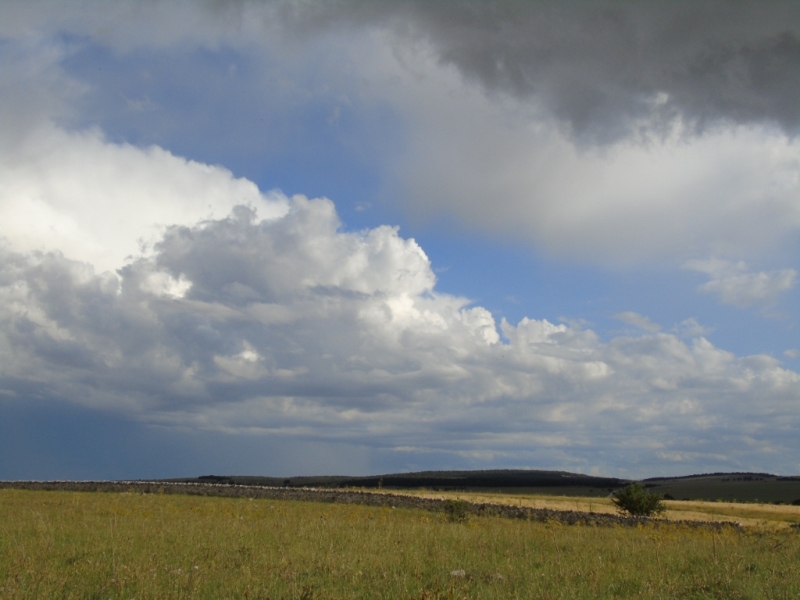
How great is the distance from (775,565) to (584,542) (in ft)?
16.6

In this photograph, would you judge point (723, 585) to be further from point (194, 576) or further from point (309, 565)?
point (194, 576)

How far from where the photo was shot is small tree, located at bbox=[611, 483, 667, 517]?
39.6m

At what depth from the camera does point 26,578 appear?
9398 mm

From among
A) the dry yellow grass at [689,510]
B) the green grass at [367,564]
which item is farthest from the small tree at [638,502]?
the green grass at [367,564]

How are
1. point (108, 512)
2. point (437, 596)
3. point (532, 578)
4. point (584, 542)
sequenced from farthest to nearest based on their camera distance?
point (108, 512)
point (584, 542)
point (532, 578)
point (437, 596)

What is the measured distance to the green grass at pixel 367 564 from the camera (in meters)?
8.77

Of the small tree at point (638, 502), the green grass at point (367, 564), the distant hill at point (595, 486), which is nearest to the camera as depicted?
the green grass at point (367, 564)

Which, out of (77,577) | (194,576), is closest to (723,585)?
(194,576)

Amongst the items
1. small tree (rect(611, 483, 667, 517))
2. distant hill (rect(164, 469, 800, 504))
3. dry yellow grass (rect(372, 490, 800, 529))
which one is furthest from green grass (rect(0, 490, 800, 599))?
distant hill (rect(164, 469, 800, 504))

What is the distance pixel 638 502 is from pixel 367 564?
33.7 metres

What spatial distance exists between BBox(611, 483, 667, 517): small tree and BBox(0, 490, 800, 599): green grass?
2492cm

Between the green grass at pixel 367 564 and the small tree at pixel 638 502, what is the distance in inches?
981

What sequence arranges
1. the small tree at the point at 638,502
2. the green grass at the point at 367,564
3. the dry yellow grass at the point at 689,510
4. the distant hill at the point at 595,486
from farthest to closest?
the distant hill at the point at 595,486 → the dry yellow grass at the point at 689,510 → the small tree at the point at 638,502 → the green grass at the point at 367,564

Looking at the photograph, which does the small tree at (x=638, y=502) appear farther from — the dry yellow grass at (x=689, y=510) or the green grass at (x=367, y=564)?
the green grass at (x=367, y=564)
